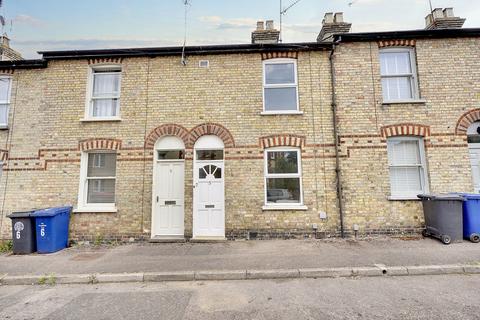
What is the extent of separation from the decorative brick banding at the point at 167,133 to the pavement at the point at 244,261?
3.18 m

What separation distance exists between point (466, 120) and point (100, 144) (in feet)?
38.2

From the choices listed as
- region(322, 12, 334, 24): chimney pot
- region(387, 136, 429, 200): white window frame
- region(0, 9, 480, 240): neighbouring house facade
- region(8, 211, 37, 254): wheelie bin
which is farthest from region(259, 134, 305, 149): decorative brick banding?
region(8, 211, 37, 254): wheelie bin

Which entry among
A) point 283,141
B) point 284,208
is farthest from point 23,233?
point 283,141

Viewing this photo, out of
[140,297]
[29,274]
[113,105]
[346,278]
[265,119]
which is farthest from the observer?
[113,105]

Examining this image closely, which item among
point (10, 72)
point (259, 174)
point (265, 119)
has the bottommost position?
point (259, 174)

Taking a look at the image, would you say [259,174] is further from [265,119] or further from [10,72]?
[10,72]

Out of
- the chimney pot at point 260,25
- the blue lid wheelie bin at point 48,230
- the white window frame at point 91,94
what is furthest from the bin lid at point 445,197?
the blue lid wheelie bin at point 48,230

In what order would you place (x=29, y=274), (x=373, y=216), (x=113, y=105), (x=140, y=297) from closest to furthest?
(x=140, y=297) → (x=29, y=274) → (x=373, y=216) → (x=113, y=105)

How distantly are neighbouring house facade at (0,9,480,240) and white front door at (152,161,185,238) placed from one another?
0.14 ft

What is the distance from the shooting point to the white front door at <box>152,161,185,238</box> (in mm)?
7941

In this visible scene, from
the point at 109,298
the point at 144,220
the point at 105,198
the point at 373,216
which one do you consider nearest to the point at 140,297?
the point at 109,298

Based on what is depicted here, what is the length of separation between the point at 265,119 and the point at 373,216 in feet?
14.6

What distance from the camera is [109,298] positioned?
14.3 feet

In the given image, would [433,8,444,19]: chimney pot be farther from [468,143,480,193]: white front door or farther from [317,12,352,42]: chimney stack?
[468,143,480,193]: white front door
